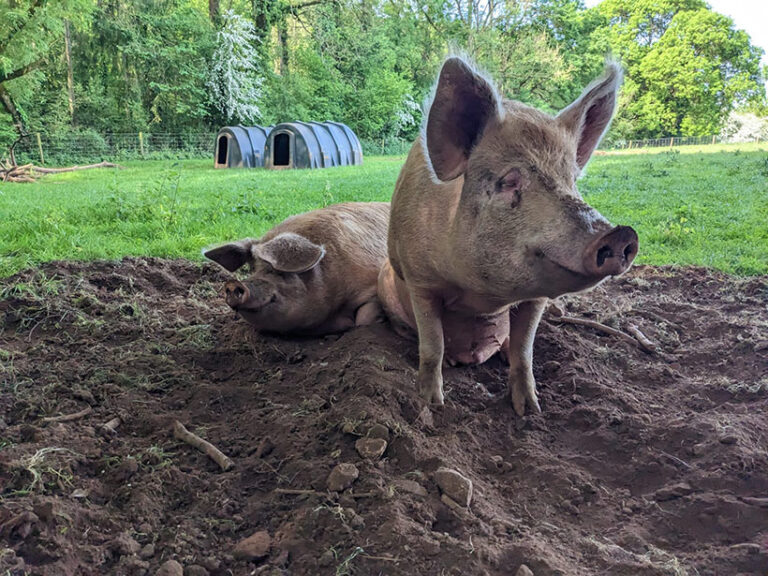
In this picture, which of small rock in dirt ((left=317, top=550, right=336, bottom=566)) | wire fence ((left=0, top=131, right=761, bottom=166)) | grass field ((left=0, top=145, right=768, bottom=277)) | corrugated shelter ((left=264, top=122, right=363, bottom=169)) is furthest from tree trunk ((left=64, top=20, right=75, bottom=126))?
small rock in dirt ((left=317, top=550, right=336, bottom=566))

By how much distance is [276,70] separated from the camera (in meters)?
32.7

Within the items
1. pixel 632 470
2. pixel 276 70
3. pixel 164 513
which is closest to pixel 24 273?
pixel 164 513

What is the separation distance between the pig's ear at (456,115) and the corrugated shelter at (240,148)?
18267mm

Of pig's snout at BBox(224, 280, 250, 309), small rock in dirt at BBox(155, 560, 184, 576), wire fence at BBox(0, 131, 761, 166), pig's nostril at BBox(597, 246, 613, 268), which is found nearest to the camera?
small rock in dirt at BBox(155, 560, 184, 576)

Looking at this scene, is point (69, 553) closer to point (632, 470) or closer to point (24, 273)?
point (632, 470)

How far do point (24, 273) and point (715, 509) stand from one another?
15.1ft

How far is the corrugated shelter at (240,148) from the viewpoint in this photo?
20.0 meters

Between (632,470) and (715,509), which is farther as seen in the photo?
(632,470)

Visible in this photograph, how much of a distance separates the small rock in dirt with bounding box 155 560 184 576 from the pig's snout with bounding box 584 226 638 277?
5.15ft

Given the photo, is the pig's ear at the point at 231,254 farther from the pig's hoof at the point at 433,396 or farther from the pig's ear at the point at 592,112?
the pig's ear at the point at 592,112

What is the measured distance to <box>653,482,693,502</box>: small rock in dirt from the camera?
2307mm

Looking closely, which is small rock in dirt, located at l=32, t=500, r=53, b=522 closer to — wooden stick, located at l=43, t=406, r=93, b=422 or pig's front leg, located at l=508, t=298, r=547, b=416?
wooden stick, located at l=43, t=406, r=93, b=422

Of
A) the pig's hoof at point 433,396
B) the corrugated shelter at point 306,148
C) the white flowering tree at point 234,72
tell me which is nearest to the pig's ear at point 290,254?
the pig's hoof at point 433,396

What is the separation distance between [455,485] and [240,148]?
19.2m
